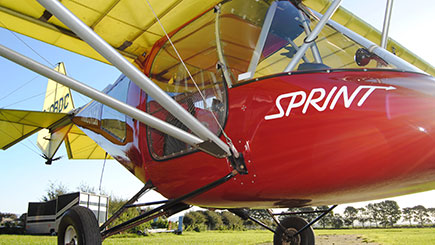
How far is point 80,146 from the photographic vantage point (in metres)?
7.58

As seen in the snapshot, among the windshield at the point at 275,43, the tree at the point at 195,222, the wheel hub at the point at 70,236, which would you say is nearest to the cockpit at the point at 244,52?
the windshield at the point at 275,43

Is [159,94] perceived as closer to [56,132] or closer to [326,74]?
[326,74]

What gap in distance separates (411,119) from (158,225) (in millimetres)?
25290

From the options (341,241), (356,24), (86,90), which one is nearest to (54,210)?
(341,241)

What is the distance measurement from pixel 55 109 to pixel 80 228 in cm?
704

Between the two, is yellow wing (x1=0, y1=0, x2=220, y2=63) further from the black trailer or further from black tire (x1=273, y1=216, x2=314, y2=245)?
the black trailer

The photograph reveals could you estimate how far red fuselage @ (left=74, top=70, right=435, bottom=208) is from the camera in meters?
1.80

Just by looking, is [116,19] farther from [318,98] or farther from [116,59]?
[318,98]

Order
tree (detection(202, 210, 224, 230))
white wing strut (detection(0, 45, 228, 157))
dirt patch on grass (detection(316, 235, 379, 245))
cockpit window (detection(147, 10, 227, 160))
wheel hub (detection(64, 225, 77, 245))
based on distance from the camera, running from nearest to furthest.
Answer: white wing strut (detection(0, 45, 228, 157)) < cockpit window (detection(147, 10, 227, 160)) < wheel hub (detection(64, 225, 77, 245)) < dirt patch on grass (detection(316, 235, 379, 245)) < tree (detection(202, 210, 224, 230))

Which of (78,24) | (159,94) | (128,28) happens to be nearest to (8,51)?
(78,24)

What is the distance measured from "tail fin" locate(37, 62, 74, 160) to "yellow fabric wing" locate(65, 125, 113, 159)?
486mm

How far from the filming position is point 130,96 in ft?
12.2

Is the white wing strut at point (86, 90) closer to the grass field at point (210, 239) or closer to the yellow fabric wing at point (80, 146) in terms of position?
the yellow fabric wing at point (80, 146)

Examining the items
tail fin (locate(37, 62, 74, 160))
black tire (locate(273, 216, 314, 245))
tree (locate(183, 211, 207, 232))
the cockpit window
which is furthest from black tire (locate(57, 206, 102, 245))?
tree (locate(183, 211, 207, 232))
